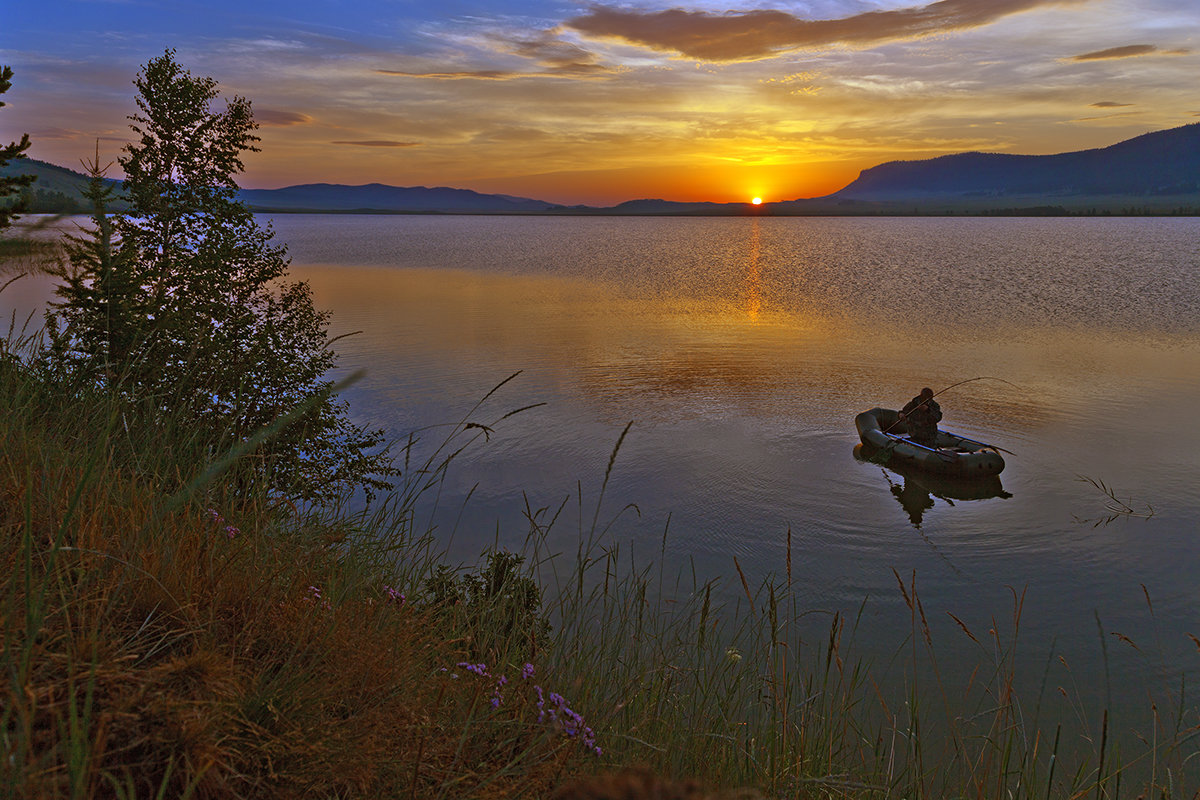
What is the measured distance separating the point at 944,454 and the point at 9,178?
23357 millimetres

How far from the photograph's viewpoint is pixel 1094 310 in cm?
5894

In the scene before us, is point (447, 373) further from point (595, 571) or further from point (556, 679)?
point (556, 679)

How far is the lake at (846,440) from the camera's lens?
17375mm

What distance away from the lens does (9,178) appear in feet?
32.9

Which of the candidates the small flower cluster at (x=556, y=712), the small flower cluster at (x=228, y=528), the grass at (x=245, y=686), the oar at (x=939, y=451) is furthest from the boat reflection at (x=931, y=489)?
the small flower cluster at (x=228, y=528)

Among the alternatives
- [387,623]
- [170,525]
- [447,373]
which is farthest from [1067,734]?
[447,373]

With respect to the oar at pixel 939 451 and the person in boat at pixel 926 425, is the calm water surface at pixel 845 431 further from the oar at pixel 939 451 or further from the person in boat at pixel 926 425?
the person in boat at pixel 926 425

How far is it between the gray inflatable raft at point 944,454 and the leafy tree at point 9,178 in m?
20.2

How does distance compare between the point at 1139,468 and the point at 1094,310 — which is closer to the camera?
the point at 1139,468

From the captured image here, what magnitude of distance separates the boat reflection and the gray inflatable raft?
1.28ft

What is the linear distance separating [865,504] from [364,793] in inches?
907

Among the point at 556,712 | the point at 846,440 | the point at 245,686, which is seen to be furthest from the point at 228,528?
the point at 846,440

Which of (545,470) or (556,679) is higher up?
(556,679)

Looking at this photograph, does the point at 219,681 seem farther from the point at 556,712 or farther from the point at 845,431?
the point at 845,431
